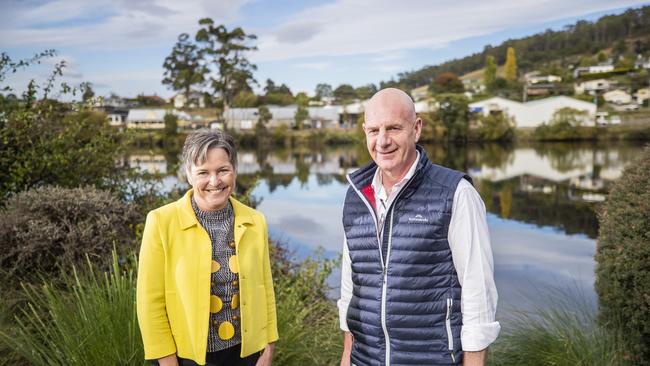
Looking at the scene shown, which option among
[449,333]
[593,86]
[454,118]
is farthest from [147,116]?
[449,333]

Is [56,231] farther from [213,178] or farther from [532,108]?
[532,108]

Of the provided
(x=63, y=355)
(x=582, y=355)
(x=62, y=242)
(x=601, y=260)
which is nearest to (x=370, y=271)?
(x=63, y=355)

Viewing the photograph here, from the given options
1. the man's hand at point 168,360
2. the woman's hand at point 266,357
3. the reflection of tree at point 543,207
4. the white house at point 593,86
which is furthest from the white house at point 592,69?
the man's hand at point 168,360

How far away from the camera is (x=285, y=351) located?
Answer: 3.76 m

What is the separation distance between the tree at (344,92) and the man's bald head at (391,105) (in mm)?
101327

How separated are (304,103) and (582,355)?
256ft

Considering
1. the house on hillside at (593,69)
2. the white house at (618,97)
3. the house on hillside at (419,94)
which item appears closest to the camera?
the house on hillside at (419,94)

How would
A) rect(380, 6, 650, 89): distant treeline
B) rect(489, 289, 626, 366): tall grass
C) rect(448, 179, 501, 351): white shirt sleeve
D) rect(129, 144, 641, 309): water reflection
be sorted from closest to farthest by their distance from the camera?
1. rect(448, 179, 501, 351): white shirt sleeve
2. rect(489, 289, 626, 366): tall grass
3. rect(129, 144, 641, 309): water reflection
4. rect(380, 6, 650, 89): distant treeline

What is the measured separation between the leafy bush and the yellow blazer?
2.81 m

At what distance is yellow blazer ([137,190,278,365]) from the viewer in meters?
2.29

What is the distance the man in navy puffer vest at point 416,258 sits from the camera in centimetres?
216

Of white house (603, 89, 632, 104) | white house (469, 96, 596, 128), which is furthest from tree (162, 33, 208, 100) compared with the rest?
white house (603, 89, 632, 104)

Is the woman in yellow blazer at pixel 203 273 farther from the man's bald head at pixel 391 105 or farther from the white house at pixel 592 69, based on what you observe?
the white house at pixel 592 69

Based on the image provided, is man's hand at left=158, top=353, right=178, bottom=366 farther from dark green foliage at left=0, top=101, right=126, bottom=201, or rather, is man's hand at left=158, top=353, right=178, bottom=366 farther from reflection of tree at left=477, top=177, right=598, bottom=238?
reflection of tree at left=477, top=177, right=598, bottom=238
